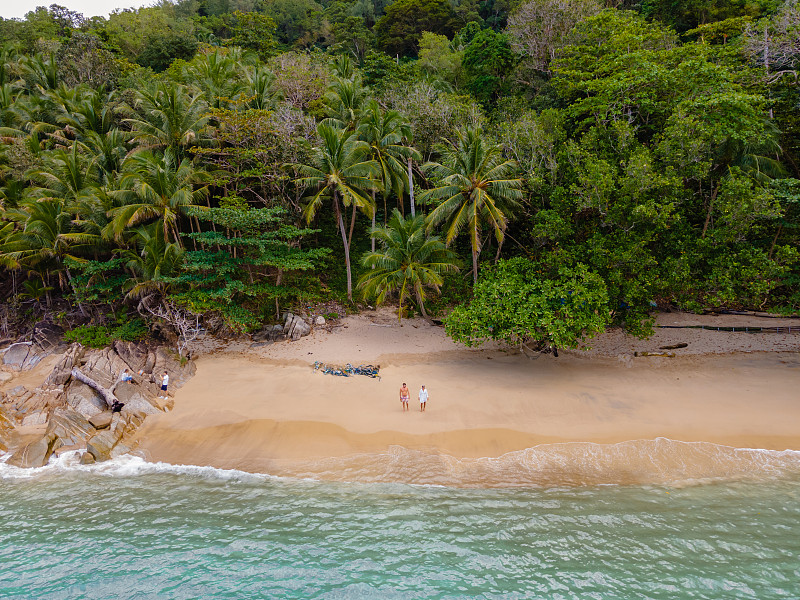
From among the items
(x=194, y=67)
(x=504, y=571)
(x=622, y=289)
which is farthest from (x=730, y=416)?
(x=194, y=67)

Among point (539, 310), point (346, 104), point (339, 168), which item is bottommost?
point (539, 310)

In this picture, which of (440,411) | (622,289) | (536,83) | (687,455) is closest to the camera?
(687,455)

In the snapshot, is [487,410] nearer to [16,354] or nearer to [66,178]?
[16,354]

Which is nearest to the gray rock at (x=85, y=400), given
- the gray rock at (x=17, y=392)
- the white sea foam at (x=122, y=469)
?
the white sea foam at (x=122, y=469)

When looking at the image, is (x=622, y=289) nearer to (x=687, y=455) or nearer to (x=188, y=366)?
(x=687, y=455)

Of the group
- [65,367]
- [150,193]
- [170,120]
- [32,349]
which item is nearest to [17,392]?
[65,367]

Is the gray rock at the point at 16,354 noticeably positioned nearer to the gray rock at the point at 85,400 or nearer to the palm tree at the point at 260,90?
the gray rock at the point at 85,400

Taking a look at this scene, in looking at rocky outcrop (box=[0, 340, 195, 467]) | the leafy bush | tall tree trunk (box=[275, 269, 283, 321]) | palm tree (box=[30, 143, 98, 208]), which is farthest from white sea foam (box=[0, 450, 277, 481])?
palm tree (box=[30, 143, 98, 208])

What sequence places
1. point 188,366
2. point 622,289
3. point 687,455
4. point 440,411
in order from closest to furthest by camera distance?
point 687,455 → point 440,411 → point 622,289 → point 188,366
